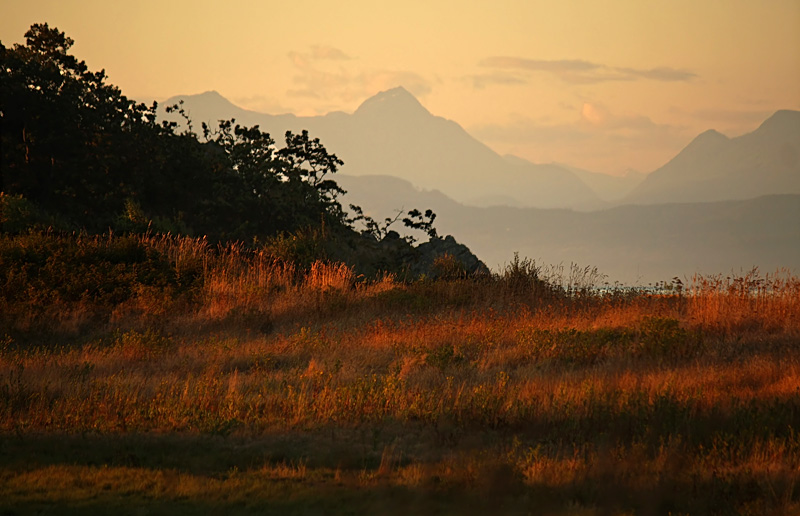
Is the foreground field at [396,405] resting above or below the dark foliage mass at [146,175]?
below

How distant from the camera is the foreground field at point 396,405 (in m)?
5.62

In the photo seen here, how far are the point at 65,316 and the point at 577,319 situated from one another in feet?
33.8

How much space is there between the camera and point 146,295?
1588cm

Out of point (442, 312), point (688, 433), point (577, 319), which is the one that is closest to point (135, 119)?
point (442, 312)

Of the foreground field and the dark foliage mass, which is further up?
the dark foliage mass

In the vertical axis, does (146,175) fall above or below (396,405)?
above

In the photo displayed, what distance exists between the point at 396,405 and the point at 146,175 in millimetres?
26227

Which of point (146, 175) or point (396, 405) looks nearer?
point (396, 405)

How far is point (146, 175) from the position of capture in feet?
103

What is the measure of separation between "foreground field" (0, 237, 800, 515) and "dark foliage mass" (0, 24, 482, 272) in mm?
8777

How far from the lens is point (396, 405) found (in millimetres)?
8094

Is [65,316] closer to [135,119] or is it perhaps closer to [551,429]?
[551,429]

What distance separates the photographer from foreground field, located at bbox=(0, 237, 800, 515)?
5625 millimetres

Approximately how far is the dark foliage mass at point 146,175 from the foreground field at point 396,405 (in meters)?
8.78
